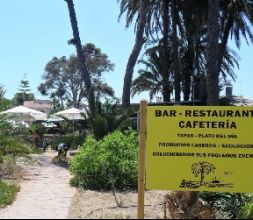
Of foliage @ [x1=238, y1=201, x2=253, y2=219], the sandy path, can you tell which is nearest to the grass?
the sandy path

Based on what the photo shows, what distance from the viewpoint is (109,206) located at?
413 inches

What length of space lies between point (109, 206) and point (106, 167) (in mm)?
2610

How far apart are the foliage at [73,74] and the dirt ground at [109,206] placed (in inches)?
2401

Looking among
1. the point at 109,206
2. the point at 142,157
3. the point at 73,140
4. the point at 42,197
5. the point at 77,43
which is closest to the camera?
the point at 142,157

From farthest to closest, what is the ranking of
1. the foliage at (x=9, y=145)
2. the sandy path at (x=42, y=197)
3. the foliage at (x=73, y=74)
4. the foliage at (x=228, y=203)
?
the foliage at (x=73, y=74)
the foliage at (x=9, y=145)
the foliage at (x=228, y=203)
the sandy path at (x=42, y=197)

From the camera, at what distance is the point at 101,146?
45.0ft

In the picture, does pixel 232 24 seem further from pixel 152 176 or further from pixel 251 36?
pixel 152 176

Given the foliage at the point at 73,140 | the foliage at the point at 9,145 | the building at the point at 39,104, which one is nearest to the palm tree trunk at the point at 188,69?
the foliage at the point at 73,140

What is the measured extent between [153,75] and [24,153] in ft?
117

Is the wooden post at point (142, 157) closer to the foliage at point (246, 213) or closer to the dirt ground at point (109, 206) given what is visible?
the dirt ground at point (109, 206)

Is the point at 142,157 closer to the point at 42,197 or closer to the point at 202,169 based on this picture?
the point at 202,169

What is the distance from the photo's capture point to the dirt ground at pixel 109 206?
9141mm

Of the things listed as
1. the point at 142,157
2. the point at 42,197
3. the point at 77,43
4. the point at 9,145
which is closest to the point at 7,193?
the point at 42,197

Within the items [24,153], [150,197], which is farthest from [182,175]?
[24,153]
